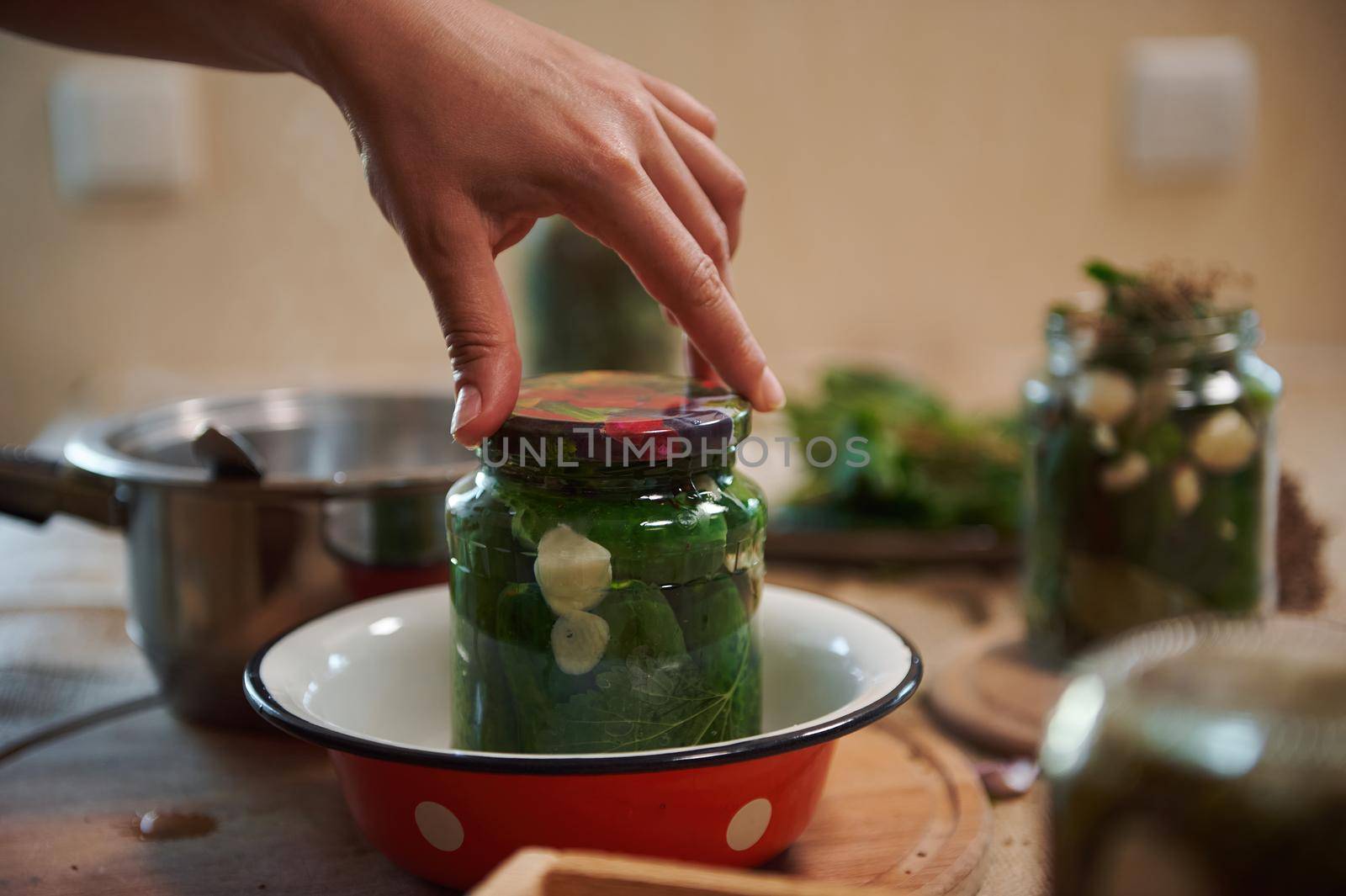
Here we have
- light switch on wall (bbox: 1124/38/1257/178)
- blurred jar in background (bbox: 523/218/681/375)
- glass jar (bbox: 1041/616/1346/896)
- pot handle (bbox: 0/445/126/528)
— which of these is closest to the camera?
glass jar (bbox: 1041/616/1346/896)

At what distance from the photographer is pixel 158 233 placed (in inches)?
61.9

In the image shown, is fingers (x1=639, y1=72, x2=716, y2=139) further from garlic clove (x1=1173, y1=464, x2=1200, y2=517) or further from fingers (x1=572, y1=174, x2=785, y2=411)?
garlic clove (x1=1173, y1=464, x2=1200, y2=517)

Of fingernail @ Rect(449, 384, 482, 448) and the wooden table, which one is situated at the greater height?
fingernail @ Rect(449, 384, 482, 448)

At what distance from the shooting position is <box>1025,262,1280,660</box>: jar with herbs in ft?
2.14

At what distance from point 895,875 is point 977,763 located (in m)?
0.16

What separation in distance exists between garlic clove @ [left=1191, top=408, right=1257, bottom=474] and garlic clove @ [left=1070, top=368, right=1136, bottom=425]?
4 centimetres

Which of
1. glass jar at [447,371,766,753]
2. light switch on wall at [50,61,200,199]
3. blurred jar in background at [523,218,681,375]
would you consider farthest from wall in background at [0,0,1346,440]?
glass jar at [447,371,766,753]

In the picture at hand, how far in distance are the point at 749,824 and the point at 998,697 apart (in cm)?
28

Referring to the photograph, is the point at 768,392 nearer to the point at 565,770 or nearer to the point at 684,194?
the point at 684,194

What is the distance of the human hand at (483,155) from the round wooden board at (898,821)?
23 cm

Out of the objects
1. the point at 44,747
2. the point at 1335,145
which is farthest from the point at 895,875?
the point at 1335,145

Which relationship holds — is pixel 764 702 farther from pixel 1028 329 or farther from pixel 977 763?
pixel 1028 329

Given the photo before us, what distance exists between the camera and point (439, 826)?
0.44m

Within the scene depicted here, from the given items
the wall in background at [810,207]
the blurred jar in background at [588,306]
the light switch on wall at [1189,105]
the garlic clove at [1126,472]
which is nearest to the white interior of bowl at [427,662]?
the garlic clove at [1126,472]
